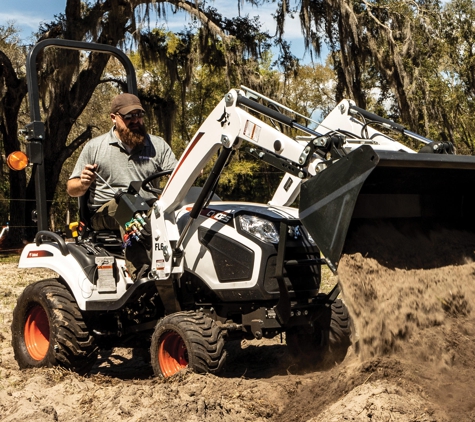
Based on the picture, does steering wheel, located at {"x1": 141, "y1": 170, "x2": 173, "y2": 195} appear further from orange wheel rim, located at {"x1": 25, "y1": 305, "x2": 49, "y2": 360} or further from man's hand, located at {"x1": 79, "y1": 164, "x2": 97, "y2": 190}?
orange wheel rim, located at {"x1": 25, "y1": 305, "x2": 49, "y2": 360}

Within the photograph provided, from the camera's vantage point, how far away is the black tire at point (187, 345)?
4492 millimetres

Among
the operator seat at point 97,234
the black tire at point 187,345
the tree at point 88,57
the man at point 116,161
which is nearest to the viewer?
the black tire at point 187,345

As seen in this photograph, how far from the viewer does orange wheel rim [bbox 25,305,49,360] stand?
564 centimetres

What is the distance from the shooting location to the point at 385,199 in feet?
15.3

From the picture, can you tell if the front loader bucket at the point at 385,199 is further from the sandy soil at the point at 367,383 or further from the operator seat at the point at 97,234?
the operator seat at the point at 97,234

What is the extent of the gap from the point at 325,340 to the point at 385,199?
1155mm

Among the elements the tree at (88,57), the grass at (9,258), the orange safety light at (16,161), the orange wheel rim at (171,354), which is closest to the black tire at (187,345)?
the orange wheel rim at (171,354)

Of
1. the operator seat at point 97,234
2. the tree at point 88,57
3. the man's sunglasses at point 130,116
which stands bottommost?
the operator seat at point 97,234

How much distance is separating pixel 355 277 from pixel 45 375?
7.92 ft

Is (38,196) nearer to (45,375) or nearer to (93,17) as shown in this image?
(45,375)

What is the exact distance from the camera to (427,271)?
440cm

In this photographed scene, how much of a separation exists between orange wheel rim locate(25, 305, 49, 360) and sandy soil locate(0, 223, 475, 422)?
3.00 ft

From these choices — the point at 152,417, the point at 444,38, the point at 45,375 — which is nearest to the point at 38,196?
the point at 45,375

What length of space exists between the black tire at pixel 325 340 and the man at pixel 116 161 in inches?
60.1
